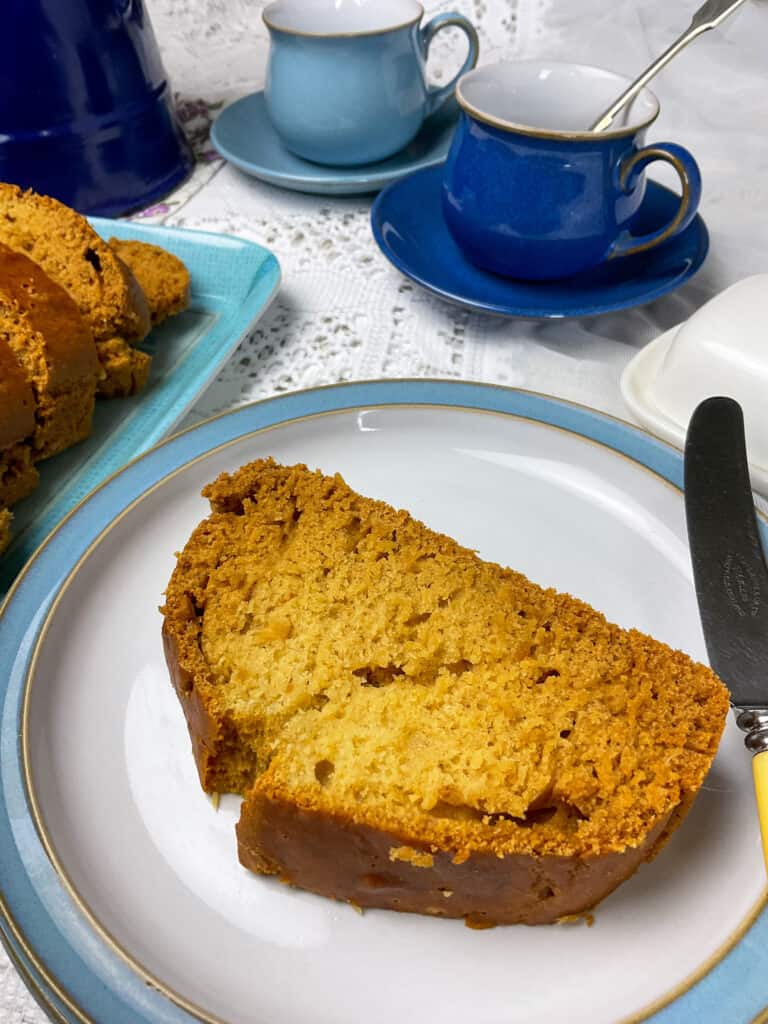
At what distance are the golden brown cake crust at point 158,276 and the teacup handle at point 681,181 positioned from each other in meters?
0.75

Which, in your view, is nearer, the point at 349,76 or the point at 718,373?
the point at 718,373

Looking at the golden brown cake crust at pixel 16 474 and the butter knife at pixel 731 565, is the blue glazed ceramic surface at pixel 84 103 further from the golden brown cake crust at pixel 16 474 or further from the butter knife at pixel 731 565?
the butter knife at pixel 731 565

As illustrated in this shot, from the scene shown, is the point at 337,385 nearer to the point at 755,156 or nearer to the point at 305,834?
the point at 305,834

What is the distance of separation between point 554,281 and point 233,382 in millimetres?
605

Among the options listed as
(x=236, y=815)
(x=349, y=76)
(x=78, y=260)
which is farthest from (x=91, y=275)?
(x=236, y=815)

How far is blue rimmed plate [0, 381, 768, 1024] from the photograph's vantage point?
68 centimetres

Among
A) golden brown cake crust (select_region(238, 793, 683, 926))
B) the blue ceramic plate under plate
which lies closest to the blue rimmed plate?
golden brown cake crust (select_region(238, 793, 683, 926))

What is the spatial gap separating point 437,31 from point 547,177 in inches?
27.6

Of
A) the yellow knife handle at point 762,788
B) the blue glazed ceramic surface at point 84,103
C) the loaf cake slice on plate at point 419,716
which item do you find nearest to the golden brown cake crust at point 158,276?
the blue glazed ceramic surface at point 84,103

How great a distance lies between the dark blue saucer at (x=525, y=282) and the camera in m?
1.39

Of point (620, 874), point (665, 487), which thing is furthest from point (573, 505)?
point (620, 874)

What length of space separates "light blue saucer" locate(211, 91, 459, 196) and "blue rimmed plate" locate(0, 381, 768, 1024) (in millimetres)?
879

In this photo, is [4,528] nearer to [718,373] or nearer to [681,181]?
[718,373]

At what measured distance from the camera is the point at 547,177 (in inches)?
51.4
